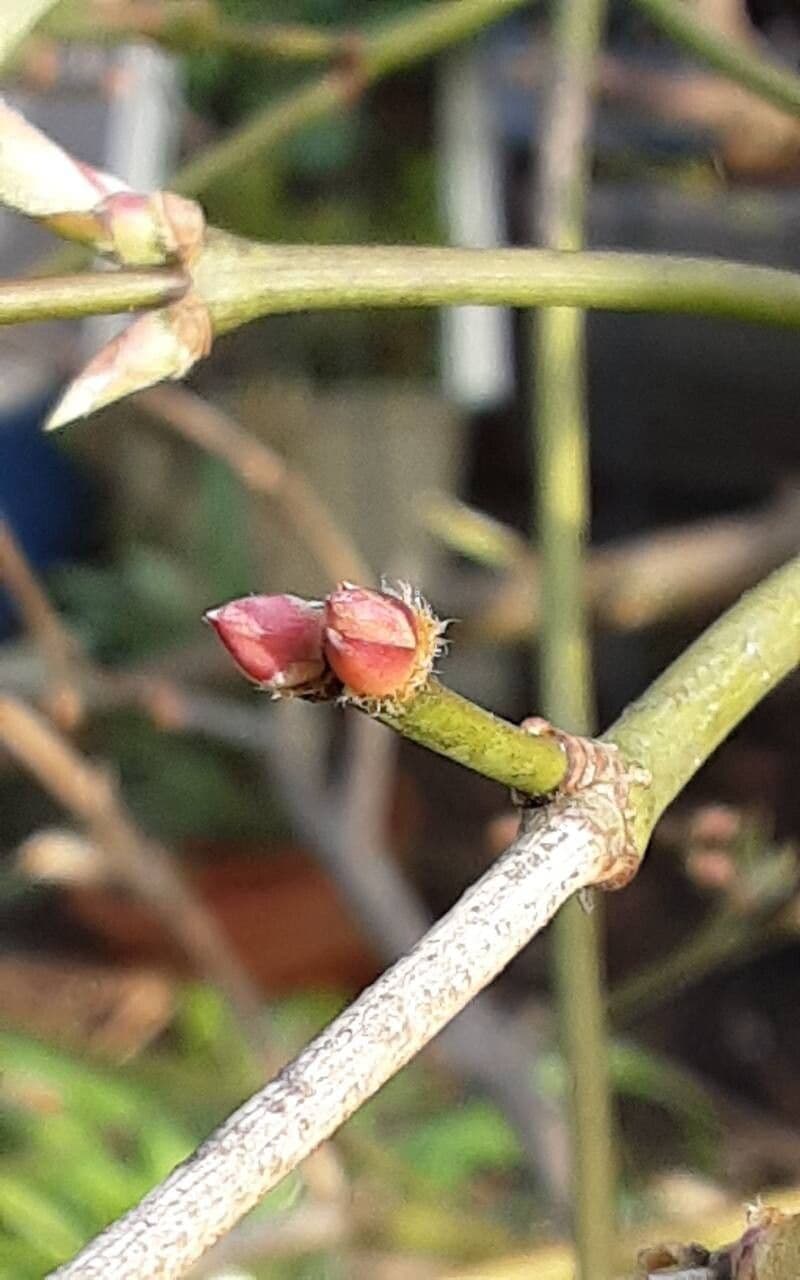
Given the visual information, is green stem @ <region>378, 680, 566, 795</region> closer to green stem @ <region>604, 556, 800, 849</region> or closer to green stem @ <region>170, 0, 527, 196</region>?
green stem @ <region>604, 556, 800, 849</region>

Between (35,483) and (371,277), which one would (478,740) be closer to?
(371,277)

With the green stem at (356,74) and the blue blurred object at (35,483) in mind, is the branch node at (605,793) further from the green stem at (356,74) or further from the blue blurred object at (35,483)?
the blue blurred object at (35,483)

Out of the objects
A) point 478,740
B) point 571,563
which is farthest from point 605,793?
point 571,563

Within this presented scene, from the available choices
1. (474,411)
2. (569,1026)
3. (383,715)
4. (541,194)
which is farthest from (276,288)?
(474,411)

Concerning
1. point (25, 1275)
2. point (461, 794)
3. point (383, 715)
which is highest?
point (461, 794)

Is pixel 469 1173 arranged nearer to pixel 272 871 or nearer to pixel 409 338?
pixel 272 871

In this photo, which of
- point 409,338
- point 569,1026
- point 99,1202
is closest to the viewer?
point 569,1026

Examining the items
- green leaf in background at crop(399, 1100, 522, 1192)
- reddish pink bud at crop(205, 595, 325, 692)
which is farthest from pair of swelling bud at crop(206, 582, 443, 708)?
green leaf in background at crop(399, 1100, 522, 1192)
